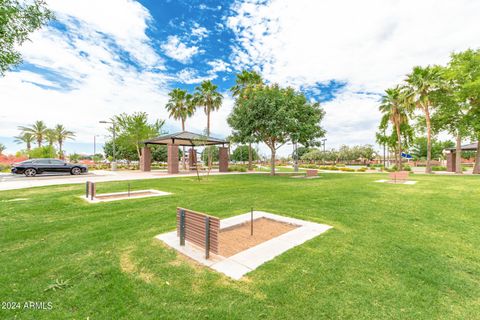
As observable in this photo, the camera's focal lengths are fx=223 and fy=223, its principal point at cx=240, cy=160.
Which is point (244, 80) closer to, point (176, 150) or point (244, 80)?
point (244, 80)

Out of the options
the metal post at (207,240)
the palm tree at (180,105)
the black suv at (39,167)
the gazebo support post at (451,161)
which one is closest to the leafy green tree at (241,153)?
the palm tree at (180,105)

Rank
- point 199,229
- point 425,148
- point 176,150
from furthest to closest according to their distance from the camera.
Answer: point 425,148 → point 176,150 → point 199,229

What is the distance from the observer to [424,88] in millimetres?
23656

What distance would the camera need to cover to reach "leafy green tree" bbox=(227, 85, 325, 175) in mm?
17750

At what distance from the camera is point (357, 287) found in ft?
9.64

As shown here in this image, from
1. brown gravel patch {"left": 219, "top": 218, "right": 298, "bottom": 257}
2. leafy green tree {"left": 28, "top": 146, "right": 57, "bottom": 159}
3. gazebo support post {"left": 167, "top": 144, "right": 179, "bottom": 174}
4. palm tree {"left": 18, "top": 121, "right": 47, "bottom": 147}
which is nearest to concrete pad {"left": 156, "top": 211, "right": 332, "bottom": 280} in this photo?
brown gravel patch {"left": 219, "top": 218, "right": 298, "bottom": 257}

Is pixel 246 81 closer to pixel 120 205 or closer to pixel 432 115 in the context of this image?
pixel 432 115

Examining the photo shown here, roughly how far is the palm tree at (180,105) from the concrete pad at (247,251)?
32522mm

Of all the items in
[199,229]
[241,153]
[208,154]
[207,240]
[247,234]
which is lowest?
[247,234]

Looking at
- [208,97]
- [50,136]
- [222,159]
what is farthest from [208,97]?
[50,136]

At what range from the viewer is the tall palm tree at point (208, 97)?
31.7 metres

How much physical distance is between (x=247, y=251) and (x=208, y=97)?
30.2 meters

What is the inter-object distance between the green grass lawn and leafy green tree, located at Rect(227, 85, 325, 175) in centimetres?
1243

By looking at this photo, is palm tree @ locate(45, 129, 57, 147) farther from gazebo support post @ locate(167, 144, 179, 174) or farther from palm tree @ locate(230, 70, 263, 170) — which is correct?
palm tree @ locate(230, 70, 263, 170)
